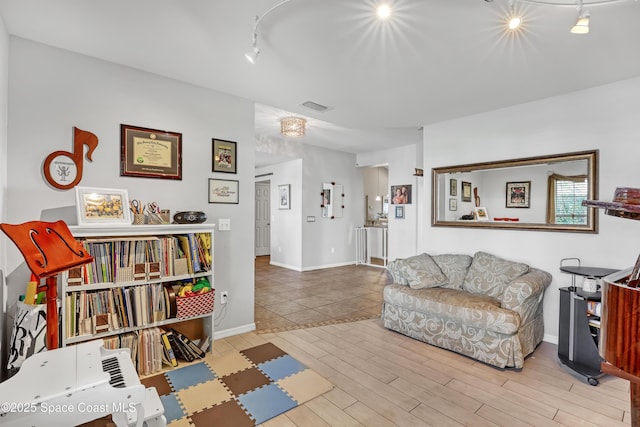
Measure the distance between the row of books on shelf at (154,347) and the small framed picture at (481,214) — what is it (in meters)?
3.29

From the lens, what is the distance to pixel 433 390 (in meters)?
2.19

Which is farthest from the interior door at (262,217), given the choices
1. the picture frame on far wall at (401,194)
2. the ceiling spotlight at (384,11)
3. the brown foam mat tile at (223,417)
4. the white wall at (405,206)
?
the ceiling spotlight at (384,11)

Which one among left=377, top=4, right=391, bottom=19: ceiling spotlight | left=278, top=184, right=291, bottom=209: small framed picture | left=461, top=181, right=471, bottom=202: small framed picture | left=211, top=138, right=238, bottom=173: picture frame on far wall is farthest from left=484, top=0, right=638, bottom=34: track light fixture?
left=278, top=184, right=291, bottom=209: small framed picture

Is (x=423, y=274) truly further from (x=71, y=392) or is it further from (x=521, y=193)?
(x=71, y=392)

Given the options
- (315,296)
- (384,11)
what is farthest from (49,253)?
(315,296)

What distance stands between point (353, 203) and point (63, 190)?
5680mm

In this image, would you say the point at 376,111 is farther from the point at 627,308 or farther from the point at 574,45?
the point at 627,308

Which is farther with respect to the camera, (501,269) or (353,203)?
(353,203)

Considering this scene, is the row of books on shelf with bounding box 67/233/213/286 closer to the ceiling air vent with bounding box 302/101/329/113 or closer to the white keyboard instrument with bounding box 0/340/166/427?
the white keyboard instrument with bounding box 0/340/166/427

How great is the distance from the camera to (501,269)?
3.03 metres

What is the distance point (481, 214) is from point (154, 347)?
11.8 ft

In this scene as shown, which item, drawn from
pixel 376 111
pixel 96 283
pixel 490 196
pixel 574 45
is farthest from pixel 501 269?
pixel 96 283

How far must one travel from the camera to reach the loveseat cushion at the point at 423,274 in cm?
318

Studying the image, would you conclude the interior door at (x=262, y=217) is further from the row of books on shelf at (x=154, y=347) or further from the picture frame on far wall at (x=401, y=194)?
the row of books on shelf at (x=154, y=347)
